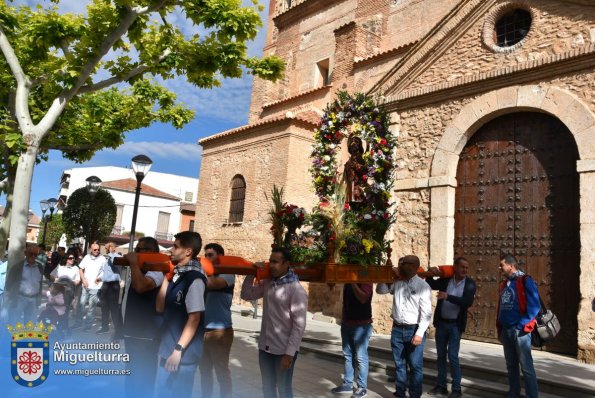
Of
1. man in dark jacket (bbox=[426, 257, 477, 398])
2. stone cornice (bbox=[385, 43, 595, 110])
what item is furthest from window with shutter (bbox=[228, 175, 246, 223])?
man in dark jacket (bbox=[426, 257, 477, 398])

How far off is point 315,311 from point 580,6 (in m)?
10.0

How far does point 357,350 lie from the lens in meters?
6.05

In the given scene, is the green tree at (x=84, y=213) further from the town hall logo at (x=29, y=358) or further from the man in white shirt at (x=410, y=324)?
the man in white shirt at (x=410, y=324)

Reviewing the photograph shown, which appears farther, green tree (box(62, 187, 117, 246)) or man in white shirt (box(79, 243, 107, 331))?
green tree (box(62, 187, 117, 246))

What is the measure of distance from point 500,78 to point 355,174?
5.17 m

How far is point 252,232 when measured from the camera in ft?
55.4

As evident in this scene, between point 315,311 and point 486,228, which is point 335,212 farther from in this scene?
point 315,311

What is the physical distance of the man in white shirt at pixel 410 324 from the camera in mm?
5570

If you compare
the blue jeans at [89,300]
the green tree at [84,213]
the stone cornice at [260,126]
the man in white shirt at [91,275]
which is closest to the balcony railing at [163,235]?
the stone cornice at [260,126]

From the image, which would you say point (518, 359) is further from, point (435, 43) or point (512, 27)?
point (435, 43)

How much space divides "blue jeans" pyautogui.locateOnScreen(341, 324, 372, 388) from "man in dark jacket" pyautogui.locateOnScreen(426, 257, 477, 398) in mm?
1011

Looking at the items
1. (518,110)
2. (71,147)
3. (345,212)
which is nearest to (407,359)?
(345,212)

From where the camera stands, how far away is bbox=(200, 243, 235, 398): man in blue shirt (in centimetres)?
526

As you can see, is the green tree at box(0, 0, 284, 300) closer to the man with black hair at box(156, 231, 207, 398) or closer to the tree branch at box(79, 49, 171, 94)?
the tree branch at box(79, 49, 171, 94)
